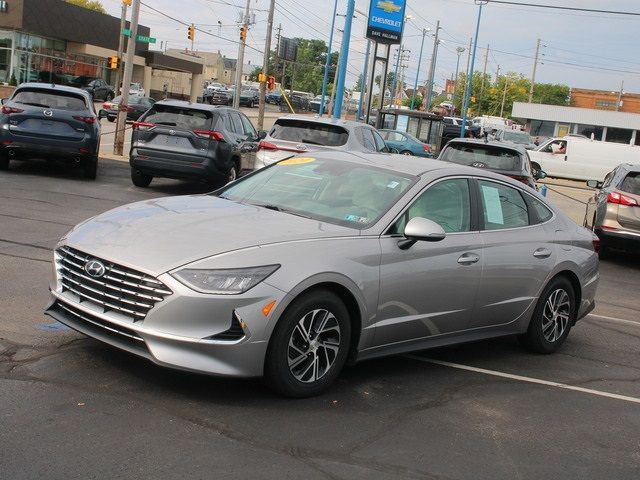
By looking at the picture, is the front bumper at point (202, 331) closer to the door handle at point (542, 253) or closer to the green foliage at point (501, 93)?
the door handle at point (542, 253)

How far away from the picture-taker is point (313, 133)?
14.5m

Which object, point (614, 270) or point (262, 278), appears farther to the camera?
point (614, 270)

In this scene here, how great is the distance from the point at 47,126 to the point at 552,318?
36.2ft

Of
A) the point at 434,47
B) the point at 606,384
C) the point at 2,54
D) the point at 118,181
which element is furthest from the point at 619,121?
the point at 606,384

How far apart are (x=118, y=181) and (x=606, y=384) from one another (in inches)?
491

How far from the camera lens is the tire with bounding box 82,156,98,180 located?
52.6 feet

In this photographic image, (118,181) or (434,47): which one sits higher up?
(434,47)

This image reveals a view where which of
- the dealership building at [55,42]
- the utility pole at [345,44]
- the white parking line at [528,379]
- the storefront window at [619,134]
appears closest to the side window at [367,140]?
the white parking line at [528,379]

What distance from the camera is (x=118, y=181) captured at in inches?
669

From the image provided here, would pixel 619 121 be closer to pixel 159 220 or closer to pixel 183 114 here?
pixel 183 114

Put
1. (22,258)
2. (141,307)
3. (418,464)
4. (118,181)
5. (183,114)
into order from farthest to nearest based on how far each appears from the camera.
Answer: (118,181) → (183,114) → (22,258) → (141,307) → (418,464)

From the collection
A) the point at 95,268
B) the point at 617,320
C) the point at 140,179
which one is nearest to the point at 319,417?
the point at 95,268

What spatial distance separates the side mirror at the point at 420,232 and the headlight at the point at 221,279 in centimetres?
123

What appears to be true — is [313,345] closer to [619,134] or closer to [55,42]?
[55,42]
